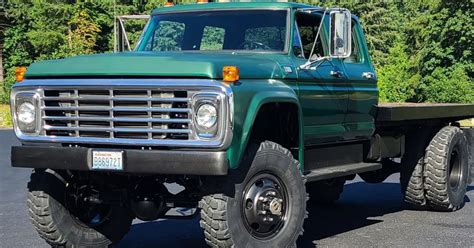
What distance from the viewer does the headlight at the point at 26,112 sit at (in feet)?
21.2

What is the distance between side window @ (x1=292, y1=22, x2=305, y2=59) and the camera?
7395mm

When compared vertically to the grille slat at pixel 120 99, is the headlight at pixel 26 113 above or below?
below

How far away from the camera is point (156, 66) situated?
606cm

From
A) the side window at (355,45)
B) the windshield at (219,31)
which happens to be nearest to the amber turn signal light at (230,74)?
the windshield at (219,31)

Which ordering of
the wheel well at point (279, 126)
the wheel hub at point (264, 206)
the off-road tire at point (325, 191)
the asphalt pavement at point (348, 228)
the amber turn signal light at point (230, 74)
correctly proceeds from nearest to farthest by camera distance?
the amber turn signal light at point (230, 74), the wheel hub at point (264, 206), the wheel well at point (279, 126), the asphalt pavement at point (348, 228), the off-road tire at point (325, 191)

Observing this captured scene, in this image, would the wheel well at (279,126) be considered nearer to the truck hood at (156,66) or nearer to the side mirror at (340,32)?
the truck hood at (156,66)

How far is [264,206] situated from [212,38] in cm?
209

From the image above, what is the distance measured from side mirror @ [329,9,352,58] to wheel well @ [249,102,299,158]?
762 mm

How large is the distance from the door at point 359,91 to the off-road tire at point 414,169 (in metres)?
1.52

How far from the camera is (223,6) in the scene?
304 inches

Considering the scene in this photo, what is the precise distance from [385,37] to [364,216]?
171 feet

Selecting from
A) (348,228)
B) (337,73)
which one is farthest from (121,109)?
(348,228)

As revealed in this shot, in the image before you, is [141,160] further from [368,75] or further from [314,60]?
[368,75]

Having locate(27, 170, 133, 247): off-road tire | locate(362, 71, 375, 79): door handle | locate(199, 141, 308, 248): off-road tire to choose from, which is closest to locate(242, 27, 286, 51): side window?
locate(199, 141, 308, 248): off-road tire
